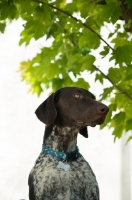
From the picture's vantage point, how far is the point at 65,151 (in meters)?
0.75

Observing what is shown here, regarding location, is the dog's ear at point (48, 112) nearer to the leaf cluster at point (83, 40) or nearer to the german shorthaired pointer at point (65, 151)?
the german shorthaired pointer at point (65, 151)

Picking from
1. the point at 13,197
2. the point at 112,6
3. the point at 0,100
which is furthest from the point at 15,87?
the point at 112,6

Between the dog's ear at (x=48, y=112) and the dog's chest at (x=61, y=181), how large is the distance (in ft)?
0.22

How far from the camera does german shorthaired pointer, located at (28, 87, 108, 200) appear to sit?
2.33 feet

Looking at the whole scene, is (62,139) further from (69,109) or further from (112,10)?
(112,10)

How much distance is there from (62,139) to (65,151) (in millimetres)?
23

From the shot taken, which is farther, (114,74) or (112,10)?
(114,74)

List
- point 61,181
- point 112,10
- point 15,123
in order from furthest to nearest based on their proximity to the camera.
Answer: point 15,123 → point 112,10 → point 61,181

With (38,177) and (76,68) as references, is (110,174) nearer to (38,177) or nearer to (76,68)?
(76,68)

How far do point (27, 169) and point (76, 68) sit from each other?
2.54ft

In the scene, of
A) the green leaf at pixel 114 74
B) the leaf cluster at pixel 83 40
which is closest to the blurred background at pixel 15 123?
the leaf cluster at pixel 83 40

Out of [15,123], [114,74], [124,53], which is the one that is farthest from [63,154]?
[15,123]

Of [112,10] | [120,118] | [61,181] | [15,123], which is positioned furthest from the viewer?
[15,123]

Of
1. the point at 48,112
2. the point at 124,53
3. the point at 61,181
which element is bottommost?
the point at 61,181
